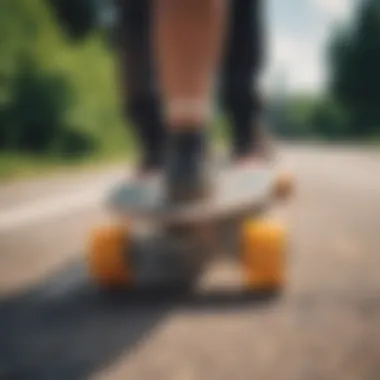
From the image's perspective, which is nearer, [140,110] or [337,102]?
[140,110]

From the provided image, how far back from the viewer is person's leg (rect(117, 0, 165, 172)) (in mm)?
2914

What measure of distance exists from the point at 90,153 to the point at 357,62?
32.2 meters

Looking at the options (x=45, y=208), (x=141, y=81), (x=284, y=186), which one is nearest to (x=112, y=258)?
(x=141, y=81)

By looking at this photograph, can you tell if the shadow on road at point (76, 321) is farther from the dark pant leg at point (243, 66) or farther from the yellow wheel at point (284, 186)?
the yellow wheel at point (284, 186)

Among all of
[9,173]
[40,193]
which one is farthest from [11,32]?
[40,193]

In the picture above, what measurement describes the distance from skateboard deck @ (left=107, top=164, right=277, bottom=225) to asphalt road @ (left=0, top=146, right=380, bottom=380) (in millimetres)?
268

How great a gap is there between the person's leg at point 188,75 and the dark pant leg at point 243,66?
94 centimetres

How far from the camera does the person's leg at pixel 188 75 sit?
2.13 meters

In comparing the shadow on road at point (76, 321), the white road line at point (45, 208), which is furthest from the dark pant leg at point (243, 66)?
the white road line at point (45, 208)

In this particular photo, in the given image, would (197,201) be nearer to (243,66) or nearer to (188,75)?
(188,75)

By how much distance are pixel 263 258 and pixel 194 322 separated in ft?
1.22

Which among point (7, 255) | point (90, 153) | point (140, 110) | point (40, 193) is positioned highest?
point (140, 110)

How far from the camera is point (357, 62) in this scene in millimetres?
47312

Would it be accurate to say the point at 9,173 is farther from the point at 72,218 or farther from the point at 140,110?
the point at 140,110
